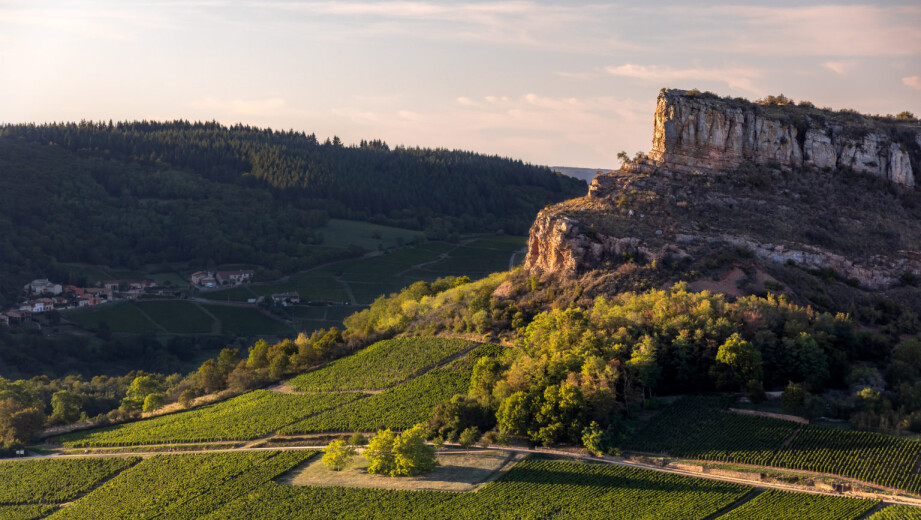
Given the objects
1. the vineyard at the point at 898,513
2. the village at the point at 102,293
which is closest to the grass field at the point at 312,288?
the village at the point at 102,293

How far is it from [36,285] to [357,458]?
269ft

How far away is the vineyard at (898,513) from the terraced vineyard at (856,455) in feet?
7.50

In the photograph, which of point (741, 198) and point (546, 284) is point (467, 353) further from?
point (741, 198)

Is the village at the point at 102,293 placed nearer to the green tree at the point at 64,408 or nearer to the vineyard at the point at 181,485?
the green tree at the point at 64,408

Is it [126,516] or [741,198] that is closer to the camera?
[126,516]

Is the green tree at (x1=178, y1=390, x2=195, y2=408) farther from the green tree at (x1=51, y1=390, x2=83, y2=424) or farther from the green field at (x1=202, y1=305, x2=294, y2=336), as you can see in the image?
the green field at (x1=202, y1=305, x2=294, y2=336)

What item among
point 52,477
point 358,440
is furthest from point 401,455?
point 52,477

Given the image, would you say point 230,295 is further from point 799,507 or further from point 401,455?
point 799,507

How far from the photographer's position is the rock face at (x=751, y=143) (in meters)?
76.9

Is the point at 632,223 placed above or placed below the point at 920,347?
above

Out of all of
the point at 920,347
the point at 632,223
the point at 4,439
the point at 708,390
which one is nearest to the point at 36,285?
the point at 4,439

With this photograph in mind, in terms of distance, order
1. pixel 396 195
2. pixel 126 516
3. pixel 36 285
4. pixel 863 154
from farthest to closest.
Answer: pixel 396 195, pixel 36 285, pixel 863 154, pixel 126 516

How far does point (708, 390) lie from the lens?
200 feet

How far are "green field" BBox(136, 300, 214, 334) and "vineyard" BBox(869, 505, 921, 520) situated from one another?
88736 millimetres
